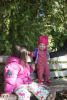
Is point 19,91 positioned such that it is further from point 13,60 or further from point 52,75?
point 52,75

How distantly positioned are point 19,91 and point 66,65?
5.71ft

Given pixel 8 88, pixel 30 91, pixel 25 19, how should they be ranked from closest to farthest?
1. pixel 8 88
2. pixel 30 91
3. pixel 25 19

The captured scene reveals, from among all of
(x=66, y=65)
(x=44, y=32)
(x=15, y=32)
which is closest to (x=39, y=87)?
(x=66, y=65)

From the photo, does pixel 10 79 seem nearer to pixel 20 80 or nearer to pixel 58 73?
pixel 20 80

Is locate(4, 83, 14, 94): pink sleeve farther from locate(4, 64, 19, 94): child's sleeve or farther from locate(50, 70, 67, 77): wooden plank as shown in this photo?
locate(50, 70, 67, 77): wooden plank

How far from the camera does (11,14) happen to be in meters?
8.28

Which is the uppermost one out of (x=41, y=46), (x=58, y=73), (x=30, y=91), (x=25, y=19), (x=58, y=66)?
(x=25, y=19)

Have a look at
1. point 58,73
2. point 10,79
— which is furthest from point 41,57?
point 10,79

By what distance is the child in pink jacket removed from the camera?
3188 mm

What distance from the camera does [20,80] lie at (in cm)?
338

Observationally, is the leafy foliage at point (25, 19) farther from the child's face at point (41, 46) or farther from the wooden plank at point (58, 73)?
the child's face at point (41, 46)

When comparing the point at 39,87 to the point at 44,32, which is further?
the point at 44,32

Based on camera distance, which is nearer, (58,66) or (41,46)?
(41,46)

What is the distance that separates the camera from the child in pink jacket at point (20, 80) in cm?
319
